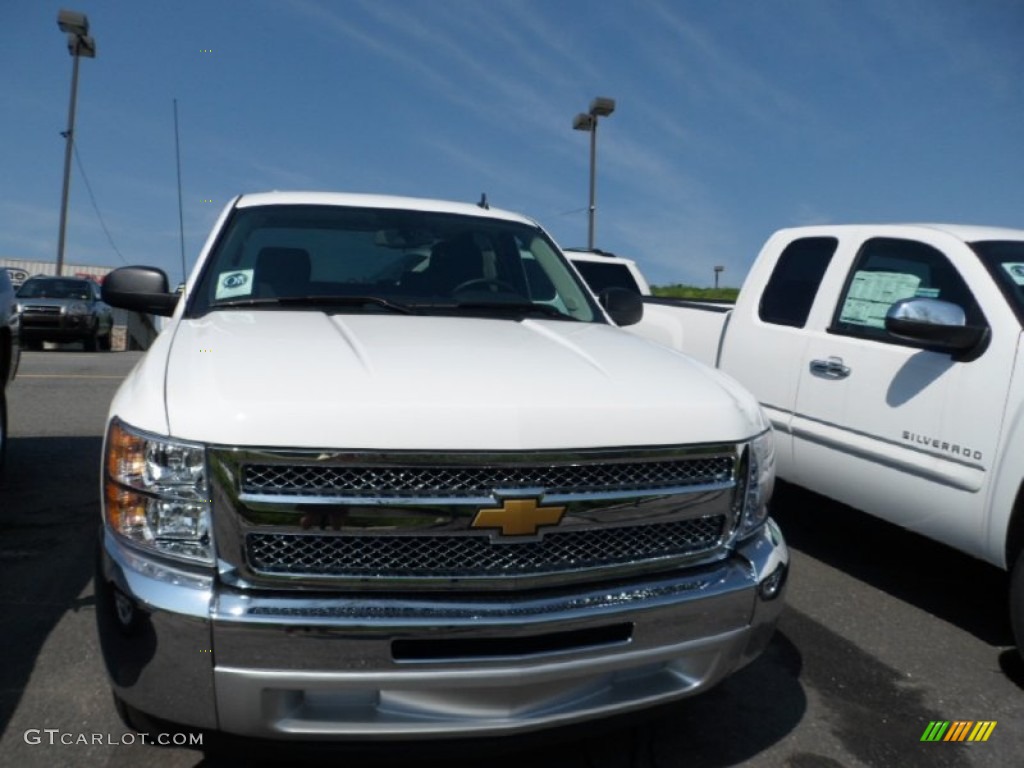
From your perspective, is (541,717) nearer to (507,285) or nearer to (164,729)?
(164,729)

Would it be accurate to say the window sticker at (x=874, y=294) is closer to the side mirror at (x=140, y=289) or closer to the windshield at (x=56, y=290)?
the side mirror at (x=140, y=289)

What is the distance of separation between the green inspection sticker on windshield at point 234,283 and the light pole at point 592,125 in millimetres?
18494

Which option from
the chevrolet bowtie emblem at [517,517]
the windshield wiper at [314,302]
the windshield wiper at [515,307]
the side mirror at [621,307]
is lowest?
the chevrolet bowtie emblem at [517,517]

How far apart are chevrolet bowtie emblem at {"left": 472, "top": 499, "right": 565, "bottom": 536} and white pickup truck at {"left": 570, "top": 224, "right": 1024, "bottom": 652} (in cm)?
221

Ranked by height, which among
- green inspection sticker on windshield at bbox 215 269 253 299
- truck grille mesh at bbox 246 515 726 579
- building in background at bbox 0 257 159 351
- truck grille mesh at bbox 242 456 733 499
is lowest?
building in background at bbox 0 257 159 351

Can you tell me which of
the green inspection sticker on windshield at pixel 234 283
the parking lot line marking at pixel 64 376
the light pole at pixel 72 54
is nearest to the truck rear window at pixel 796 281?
the green inspection sticker on windshield at pixel 234 283

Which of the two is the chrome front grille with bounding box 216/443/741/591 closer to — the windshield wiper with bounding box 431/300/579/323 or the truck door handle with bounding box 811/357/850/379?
the windshield wiper with bounding box 431/300/579/323

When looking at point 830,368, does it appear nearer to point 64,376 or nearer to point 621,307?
point 621,307

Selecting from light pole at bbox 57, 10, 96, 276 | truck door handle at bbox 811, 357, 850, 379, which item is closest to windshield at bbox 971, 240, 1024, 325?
truck door handle at bbox 811, 357, 850, 379

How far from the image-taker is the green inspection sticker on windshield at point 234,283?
3406 millimetres

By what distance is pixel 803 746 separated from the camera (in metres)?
2.85

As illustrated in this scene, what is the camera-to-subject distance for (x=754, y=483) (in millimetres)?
2598

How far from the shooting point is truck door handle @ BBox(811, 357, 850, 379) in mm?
4578

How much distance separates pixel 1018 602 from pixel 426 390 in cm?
253
